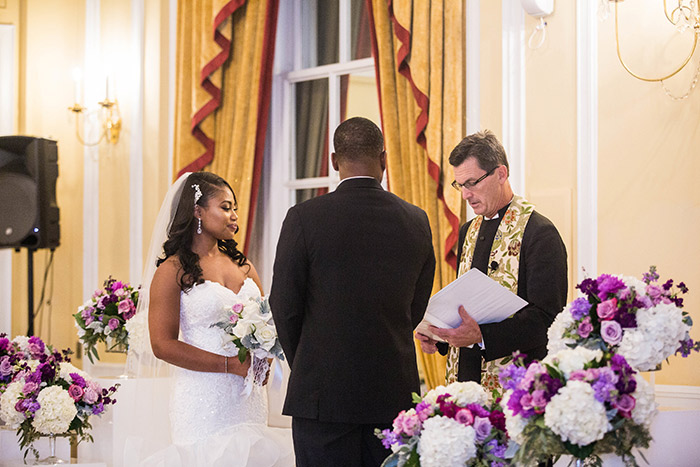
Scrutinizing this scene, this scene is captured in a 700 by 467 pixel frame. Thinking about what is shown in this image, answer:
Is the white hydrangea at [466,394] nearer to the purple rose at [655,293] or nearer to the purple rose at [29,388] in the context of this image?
the purple rose at [655,293]

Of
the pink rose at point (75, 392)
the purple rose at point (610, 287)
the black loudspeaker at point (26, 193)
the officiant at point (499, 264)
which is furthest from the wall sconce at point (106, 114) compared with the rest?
the purple rose at point (610, 287)

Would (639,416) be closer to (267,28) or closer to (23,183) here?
(267,28)

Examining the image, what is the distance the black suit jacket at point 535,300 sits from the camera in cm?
281

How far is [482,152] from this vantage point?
3.00 m

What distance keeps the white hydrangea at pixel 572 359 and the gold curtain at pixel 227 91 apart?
3.75m

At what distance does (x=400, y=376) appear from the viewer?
262 centimetres

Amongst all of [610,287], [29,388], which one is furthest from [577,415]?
[29,388]

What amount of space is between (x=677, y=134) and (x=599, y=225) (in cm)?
53

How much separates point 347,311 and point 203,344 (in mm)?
1184

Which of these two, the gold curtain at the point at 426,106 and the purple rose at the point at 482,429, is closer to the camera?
the purple rose at the point at 482,429

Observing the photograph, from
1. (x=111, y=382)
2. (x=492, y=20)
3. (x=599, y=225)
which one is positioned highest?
(x=492, y=20)

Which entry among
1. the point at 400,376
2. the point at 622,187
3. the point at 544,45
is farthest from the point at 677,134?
the point at 400,376

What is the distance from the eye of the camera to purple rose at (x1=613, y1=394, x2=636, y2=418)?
6.32 feet

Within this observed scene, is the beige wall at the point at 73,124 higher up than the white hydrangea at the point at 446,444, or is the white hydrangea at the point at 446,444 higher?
the beige wall at the point at 73,124
